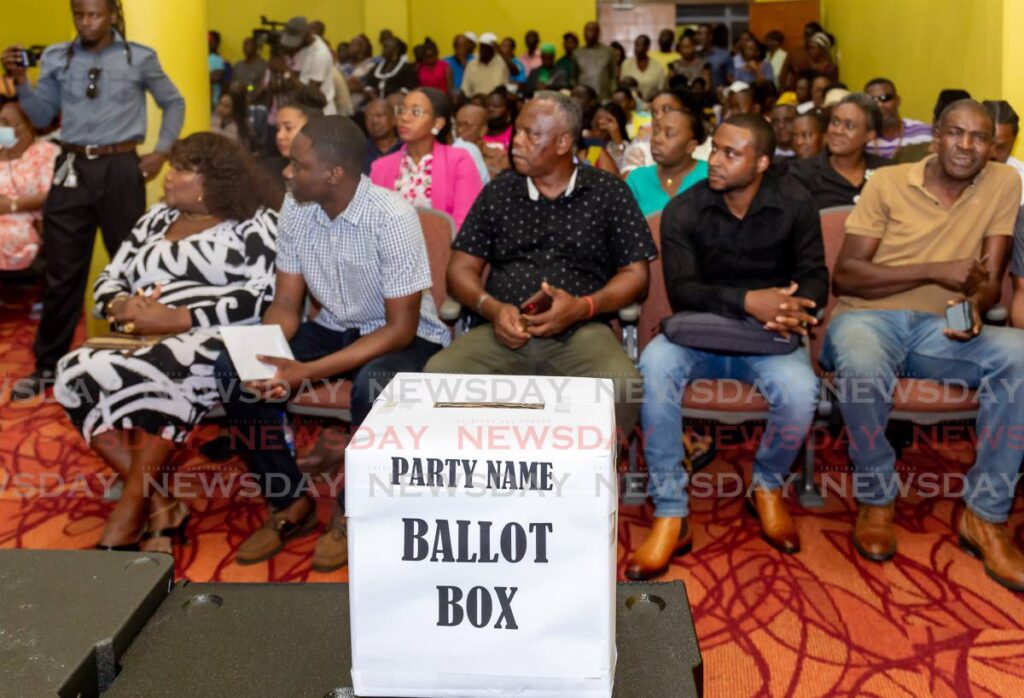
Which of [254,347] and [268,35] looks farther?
[268,35]

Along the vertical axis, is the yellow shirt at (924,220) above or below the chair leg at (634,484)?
above

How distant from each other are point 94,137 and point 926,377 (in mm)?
3336

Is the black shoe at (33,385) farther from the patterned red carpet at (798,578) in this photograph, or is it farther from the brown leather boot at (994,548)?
the brown leather boot at (994,548)

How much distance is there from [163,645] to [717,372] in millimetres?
2031

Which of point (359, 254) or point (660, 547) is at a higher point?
point (359, 254)

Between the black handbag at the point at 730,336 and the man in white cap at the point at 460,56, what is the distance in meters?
8.78

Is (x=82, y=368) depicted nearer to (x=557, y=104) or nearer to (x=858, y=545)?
(x=557, y=104)

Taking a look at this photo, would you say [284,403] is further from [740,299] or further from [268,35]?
[268,35]

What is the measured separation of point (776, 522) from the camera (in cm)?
280

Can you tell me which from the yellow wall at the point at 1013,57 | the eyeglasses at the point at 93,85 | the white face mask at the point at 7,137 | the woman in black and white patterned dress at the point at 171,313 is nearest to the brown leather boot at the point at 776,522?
the woman in black and white patterned dress at the point at 171,313

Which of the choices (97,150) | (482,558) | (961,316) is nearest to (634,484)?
(961,316)

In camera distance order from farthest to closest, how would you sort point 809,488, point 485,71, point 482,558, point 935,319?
point 485,71
point 809,488
point 935,319
point 482,558

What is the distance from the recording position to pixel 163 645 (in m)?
1.08

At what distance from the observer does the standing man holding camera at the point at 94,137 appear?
13.3 feet
